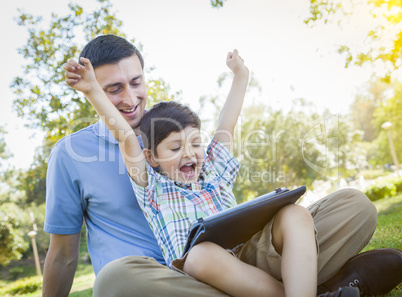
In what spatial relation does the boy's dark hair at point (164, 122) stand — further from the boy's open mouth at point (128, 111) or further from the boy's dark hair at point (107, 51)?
the boy's dark hair at point (107, 51)

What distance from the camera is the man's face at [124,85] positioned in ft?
8.38

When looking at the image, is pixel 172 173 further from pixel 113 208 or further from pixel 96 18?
pixel 96 18

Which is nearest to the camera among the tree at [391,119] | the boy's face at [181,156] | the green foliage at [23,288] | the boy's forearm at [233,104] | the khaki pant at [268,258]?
the khaki pant at [268,258]

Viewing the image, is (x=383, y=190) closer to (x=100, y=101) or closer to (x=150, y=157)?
(x=150, y=157)

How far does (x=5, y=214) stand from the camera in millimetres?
19469

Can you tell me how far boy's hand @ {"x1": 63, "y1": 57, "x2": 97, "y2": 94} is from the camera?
1891mm

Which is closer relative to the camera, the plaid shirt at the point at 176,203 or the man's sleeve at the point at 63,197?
the plaid shirt at the point at 176,203

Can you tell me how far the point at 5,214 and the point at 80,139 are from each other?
63.5ft

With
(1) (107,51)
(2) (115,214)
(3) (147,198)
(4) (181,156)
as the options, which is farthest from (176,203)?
(1) (107,51)

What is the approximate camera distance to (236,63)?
279 centimetres

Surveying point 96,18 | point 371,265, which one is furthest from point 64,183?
point 96,18

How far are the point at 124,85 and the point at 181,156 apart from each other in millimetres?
669

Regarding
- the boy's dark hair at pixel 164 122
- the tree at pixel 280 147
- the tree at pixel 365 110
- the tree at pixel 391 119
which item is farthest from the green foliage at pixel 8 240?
the tree at pixel 365 110

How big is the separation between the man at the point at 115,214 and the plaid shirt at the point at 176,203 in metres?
0.19
